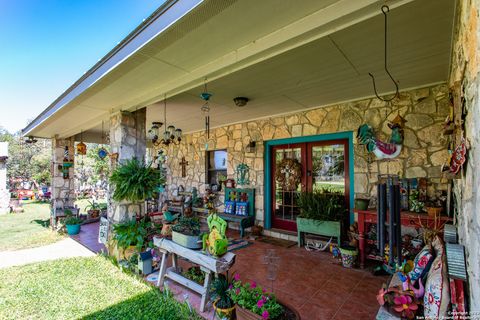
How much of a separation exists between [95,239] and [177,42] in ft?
15.1

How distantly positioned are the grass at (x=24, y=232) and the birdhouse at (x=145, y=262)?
3049mm

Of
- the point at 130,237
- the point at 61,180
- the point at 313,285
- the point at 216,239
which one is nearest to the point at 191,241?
the point at 216,239

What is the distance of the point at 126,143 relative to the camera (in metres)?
3.67

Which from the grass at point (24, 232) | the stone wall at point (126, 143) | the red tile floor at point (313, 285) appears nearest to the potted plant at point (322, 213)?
the red tile floor at point (313, 285)

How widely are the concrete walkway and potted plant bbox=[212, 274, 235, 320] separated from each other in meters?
2.84

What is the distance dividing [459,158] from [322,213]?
270 cm

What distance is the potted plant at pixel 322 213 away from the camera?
3717 millimetres

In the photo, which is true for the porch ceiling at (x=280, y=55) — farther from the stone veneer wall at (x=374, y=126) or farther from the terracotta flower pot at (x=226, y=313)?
the terracotta flower pot at (x=226, y=313)

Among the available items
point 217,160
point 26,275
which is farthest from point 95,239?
point 217,160

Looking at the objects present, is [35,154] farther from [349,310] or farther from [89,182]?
[349,310]

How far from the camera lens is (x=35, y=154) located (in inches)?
602

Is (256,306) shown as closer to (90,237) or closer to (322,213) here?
(322,213)

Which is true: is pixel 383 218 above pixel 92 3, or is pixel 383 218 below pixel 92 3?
below

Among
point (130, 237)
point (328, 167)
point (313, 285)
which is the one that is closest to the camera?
point (313, 285)
